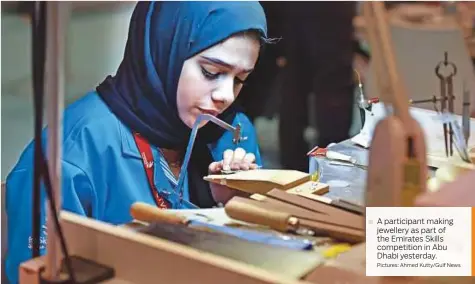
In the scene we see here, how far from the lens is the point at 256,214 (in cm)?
70

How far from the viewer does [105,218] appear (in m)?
0.80

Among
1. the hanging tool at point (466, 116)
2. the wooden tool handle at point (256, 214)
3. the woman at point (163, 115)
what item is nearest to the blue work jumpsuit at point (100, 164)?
the woman at point (163, 115)

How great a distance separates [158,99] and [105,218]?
0.49ft

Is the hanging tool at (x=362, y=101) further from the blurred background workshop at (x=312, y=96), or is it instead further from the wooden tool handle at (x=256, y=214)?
the wooden tool handle at (x=256, y=214)

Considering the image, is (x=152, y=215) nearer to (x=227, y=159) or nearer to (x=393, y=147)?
(x=227, y=159)

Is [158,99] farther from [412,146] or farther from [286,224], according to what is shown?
[412,146]

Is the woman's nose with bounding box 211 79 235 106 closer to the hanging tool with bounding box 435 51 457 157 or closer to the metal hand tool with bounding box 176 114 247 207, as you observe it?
the metal hand tool with bounding box 176 114 247 207

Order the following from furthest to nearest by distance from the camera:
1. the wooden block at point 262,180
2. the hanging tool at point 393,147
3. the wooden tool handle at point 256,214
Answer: the wooden block at point 262,180
the wooden tool handle at point 256,214
the hanging tool at point 393,147

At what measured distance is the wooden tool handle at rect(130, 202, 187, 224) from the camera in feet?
2.40

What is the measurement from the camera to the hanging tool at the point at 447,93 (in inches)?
29.8

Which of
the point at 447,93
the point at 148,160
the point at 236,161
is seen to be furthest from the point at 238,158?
the point at 447,93

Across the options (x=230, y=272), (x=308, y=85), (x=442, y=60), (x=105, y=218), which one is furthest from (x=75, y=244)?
(x=442, y=60)

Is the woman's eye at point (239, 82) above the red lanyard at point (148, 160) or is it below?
above

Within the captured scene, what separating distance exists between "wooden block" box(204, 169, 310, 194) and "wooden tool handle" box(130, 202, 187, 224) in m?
0.09
